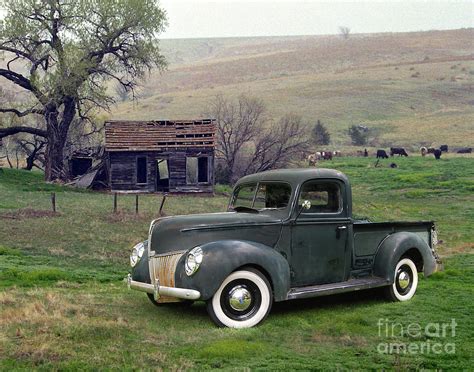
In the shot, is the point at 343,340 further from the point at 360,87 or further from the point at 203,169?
the point at 360,87

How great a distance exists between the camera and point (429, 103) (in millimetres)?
77062

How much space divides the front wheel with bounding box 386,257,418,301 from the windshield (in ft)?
6.36

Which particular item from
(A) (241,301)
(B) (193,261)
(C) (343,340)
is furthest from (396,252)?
(B) (193,261)

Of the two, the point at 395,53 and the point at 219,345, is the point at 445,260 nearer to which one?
the point at 219,345

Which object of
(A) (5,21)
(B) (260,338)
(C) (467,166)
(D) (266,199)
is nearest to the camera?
(B) (260,338)

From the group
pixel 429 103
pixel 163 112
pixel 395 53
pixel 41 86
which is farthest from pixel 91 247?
pixel 395 53

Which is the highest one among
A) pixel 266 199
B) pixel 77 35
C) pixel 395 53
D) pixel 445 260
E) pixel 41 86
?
pixel 395 53

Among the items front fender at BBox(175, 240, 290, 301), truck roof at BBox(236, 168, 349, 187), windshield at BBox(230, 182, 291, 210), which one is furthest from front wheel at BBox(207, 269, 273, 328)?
truck roof at BBox(236, 168, 349, 187)

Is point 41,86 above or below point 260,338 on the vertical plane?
above

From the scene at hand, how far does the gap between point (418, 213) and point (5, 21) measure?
2667 centimetres

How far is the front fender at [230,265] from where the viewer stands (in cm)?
666

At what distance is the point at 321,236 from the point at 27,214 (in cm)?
1558

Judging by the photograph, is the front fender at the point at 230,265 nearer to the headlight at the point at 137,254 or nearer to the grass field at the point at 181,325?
the grass field at the point at 181,325

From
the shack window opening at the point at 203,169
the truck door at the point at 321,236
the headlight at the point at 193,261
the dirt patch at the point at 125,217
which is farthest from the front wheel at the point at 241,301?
the shack window opening at the point at 203,169
